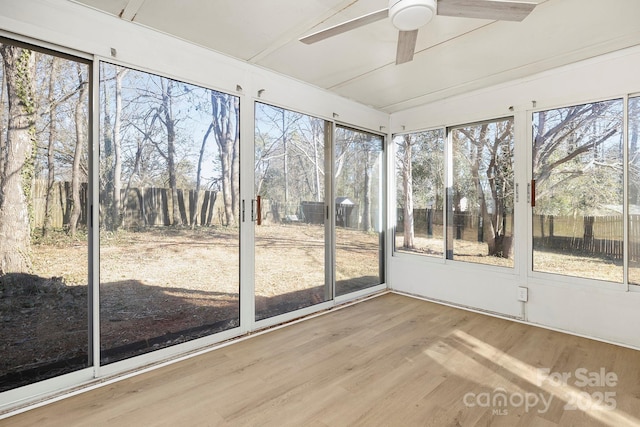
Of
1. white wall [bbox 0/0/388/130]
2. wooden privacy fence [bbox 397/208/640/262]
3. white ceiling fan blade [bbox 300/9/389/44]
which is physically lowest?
wooden privacy fence [bbox 397/208/640/262]

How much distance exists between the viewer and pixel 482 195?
3752 mm

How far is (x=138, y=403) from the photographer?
6.57ft

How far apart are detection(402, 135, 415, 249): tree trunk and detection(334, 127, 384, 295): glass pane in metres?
0.33

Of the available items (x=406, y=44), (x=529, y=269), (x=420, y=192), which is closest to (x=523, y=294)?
(x=529, y=269)

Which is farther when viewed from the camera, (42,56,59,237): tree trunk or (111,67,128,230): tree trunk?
(111,67,128,230): tree trunk

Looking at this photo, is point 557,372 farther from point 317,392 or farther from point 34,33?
point 34,33

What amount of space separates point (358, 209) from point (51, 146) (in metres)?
3.13

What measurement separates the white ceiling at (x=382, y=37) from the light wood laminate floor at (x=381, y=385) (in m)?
2.54

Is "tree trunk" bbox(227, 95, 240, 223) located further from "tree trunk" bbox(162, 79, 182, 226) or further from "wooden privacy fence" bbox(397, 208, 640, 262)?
"wooden privacy fence" bbox(397, 208, 640, 262)

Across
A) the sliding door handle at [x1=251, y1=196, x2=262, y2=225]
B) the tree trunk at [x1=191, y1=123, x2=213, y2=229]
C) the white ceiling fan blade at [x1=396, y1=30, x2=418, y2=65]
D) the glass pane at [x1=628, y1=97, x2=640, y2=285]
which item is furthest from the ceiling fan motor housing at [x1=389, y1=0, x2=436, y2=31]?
the glass pane at [x1=628, y1=97, x2=640, y2=285]

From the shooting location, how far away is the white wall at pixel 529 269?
9.35ft

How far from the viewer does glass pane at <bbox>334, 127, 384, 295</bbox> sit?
4.02 metres

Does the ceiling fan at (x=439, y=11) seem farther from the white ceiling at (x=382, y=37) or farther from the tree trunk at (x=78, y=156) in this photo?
the tree trunk at (x=78, y=156)

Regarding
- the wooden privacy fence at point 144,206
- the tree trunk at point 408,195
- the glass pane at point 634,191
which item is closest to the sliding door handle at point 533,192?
the glass pane at point 634,191
